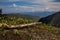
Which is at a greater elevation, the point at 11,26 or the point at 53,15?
the point at 11,26

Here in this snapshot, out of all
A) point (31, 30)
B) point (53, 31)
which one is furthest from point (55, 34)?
point (31, 30)

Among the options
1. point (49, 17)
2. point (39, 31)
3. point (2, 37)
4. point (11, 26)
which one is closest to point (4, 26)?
point (11, 26)

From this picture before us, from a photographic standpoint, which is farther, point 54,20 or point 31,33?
point 54,20

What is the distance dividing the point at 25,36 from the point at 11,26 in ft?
4.27

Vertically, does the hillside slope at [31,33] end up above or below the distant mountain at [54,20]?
above

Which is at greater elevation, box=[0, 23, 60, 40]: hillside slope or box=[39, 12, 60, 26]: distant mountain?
box=[0, 23, 60, 40]: hillside slope

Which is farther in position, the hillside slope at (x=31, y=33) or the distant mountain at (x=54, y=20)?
the distant mountain at (x=54, y=20)

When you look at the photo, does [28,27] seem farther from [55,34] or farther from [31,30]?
[55,34]

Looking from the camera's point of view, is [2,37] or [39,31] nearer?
[2,37]

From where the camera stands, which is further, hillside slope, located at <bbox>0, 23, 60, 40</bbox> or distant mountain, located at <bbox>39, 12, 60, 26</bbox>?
distant mountain, located at <bbox>39, 12, 60, 26</bbox>

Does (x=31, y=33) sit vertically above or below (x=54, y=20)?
above

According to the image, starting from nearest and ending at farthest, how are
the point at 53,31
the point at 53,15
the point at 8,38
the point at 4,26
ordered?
1. the point at 8,38
2. the point at 4,26
3. the point at 53,31
4. the point at 53,15

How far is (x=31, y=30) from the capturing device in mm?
12375

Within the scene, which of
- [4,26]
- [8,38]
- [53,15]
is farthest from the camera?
[53,15]
